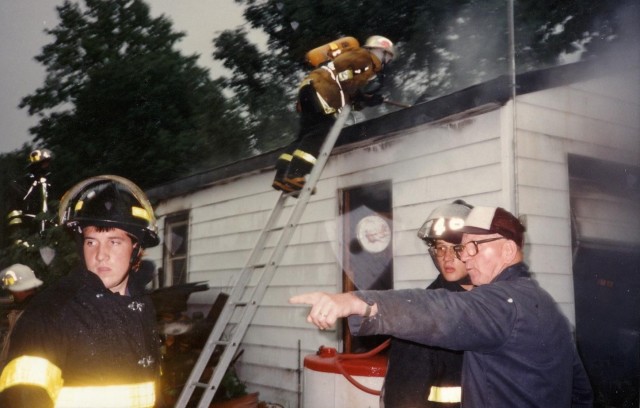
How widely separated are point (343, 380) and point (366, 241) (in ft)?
9.62

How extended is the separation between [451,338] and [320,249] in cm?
509

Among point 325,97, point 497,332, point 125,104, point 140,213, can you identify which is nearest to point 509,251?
point 497,332

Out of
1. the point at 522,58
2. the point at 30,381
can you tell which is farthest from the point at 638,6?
the point at 30,381

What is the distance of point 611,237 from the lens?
5816 mm

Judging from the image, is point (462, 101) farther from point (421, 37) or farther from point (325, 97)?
point (421, 37)

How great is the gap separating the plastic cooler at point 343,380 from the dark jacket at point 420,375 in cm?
84

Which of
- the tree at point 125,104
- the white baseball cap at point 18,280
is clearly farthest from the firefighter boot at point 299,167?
the tree at point 125,104

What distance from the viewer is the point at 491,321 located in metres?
1.89

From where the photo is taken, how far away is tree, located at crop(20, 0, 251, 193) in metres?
19.3

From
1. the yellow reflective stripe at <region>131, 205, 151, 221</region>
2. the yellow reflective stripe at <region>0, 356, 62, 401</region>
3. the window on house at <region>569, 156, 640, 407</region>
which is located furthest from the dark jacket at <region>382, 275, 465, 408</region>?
the window on house at <region>569, 156, 640, 407</region>

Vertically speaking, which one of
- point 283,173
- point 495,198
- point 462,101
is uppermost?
point 462,101

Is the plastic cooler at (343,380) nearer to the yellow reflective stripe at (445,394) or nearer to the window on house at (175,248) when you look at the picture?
the yellow reflective stripe at (445,394)

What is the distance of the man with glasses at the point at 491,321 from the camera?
1742 millimetres

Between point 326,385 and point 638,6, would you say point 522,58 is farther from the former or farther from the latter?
point 326,385
